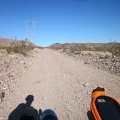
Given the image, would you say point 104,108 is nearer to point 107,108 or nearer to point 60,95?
point 107,108

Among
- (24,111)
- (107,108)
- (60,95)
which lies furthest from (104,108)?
(60,95)

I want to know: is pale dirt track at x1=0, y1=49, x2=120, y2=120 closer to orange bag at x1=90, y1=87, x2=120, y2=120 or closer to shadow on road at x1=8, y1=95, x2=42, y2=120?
shadow on road at x1=8, y1=95, x2=42, y2=120

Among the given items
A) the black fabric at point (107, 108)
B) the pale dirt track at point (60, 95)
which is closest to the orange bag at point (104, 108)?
the black fabric at point (107, 108)

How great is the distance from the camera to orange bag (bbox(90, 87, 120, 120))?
2820mm

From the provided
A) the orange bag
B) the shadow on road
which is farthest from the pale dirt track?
the orange bag

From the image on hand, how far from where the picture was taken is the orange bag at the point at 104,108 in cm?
282

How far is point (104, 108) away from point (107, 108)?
6 cm

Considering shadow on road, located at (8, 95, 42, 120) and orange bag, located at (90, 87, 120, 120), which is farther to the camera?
shadow on road, located at (8, 95, 42, 120)

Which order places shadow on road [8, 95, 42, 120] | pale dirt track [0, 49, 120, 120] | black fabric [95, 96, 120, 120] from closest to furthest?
black fabric [95, 96, 120, 120], shadow on road [8, 95, 42, 120], pale dirt track [0, 49, 120, 120]

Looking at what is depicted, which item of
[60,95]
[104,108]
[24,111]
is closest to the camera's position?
[104,108]

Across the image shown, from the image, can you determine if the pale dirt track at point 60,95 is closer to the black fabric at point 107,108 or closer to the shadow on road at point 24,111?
the shadow on road at point 24,111

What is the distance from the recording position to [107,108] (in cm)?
302

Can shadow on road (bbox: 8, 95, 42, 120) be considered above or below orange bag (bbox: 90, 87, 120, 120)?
below

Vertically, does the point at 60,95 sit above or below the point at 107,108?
below
